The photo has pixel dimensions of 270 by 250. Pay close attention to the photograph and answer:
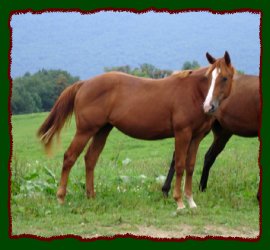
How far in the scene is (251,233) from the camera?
5.68 metres

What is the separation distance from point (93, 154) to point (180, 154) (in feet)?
4.25

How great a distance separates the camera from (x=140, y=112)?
6.78 meters

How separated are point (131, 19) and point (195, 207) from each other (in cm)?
256

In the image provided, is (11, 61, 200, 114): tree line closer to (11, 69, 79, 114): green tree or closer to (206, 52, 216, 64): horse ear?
(11, 69, 79, 114): green tree

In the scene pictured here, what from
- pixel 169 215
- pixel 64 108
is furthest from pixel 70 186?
pixel 169 215

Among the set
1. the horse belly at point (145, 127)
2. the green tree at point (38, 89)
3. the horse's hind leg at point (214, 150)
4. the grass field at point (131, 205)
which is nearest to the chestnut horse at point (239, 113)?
A: the horse's hind leg at point (214, 150)

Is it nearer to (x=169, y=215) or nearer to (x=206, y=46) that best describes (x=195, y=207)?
(x=169, y=215)

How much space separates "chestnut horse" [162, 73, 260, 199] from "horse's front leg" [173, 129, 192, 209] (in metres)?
0.59

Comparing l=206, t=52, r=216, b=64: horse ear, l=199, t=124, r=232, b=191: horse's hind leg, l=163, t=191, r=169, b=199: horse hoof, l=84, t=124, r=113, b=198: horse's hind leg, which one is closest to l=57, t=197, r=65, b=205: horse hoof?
l=84, t=124, r=113, b=198: horse's hind leg

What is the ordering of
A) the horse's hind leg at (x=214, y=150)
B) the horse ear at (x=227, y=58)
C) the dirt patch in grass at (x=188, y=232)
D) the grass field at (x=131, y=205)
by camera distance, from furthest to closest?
the horse's hind leg at (x=214, y=150) < the horse ear at (x=227, y=58) < the grass field at (x=131, y=205) < the dirt patch in grass at (x=188, y=232)

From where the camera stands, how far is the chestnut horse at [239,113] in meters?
7.38

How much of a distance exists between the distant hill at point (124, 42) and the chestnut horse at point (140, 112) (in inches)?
13.1

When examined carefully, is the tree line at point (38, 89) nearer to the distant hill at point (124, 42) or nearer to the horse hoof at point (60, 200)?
the distant hill at point (124, 42)

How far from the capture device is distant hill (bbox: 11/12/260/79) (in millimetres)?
5996
